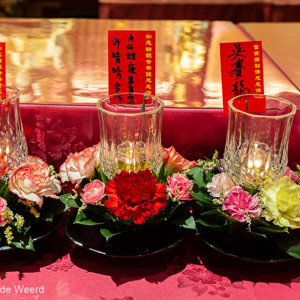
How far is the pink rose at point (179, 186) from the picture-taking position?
2.71 feet

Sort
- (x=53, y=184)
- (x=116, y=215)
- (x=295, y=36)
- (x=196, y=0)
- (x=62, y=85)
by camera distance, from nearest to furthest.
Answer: (x=116, y=215)
(x=53, y=184)
(x=62, y=85)
(x=295, y=36)
(x=196, y=0)

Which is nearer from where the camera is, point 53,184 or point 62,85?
point 53,184

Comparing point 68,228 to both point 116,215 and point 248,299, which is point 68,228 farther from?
point 248,299

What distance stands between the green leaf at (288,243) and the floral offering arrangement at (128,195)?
170 mm

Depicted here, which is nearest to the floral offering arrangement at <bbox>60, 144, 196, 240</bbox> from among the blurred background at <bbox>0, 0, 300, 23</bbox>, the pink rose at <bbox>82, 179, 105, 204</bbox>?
the pink rose at <bbox>82, 179, 105, 204</bbox>

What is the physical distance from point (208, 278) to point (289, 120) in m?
0.36

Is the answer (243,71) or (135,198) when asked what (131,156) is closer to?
(135,198)

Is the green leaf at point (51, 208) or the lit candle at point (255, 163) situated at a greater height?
the lit candle at point (255, 163)

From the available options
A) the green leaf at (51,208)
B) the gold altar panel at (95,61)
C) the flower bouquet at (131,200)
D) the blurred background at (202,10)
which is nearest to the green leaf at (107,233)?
the flower bouquet at (131,200)

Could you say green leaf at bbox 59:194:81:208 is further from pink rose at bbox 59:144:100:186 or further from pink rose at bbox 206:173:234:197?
pink rose at bbox 206:173:234:197

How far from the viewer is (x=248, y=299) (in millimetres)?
780

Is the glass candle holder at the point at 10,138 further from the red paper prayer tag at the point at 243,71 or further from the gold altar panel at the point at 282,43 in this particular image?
the gold altar panel at the point at 282,43

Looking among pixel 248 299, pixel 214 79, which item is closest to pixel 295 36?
pixel 214 79

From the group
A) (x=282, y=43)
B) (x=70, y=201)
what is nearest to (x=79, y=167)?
(x=70, y=201)
